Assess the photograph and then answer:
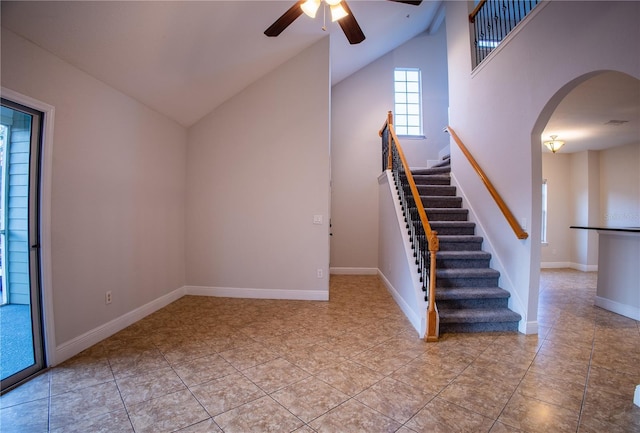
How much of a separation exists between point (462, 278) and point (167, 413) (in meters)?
3.11

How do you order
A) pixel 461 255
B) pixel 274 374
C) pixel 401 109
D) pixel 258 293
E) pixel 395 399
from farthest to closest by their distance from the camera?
pixel 401 109 → pixel 258 293 → pixel 461 255 → pixel 274 374 → pixel 395 399

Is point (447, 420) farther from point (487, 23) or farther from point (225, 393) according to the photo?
point (487, 23)

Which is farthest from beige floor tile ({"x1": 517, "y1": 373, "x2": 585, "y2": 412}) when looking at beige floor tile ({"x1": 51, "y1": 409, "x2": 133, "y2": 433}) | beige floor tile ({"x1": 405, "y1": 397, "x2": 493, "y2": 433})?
beige floor tile ({"x1": 51, "y1": 409, "x2": 133, "y2": 433})

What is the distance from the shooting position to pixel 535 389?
1773 millimetres

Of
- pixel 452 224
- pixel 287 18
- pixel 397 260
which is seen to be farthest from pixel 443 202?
pixel 287 18

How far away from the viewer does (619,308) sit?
125 inches

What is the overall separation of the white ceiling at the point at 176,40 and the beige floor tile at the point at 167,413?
9.00 feet

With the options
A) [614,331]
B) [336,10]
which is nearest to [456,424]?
[614,331]

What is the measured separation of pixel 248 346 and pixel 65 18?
9.75 ft

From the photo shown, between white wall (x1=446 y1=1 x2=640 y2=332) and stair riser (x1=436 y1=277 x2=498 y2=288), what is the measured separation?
0.45ft

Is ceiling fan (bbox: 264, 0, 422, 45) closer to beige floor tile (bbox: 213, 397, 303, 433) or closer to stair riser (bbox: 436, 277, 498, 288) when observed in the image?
stair riser (bbox: 436, 277, 498, 288)

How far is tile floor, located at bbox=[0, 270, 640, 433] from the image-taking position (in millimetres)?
1495

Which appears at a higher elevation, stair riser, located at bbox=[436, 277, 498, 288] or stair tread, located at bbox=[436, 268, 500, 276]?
stair tread, located at bbox=[436, 268, 500, 276]

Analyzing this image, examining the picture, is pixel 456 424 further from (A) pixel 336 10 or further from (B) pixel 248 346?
(A) pixel 336 10
